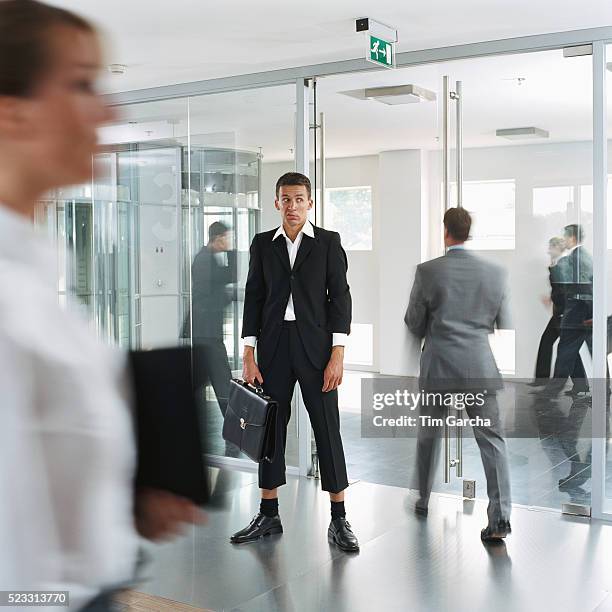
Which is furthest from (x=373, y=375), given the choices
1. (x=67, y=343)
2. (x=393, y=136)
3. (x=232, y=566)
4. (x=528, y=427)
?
(x=67, y=343)

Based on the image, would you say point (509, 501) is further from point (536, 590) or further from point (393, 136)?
point (393, 136)

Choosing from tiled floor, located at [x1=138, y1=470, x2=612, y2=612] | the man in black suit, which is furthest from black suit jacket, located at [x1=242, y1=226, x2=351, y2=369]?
tiled floor, located at [x1=138, y1=470, x2=612, y2=612]

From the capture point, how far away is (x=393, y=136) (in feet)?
16.7

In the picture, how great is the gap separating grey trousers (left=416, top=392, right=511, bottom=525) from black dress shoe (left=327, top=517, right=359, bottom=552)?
2.47ft

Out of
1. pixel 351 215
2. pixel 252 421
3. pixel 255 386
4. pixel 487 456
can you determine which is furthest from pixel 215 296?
pixel 487 456

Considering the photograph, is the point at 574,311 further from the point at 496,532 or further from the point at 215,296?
the point at 215,296

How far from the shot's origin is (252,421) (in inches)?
158

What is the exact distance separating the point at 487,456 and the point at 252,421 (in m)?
1.42

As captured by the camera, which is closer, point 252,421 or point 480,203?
point 252,421

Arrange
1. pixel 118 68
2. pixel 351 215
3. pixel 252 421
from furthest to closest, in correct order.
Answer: pixel 118 68 → pixel 351 215 → pixel 252 421

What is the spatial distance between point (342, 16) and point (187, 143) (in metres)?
1.91

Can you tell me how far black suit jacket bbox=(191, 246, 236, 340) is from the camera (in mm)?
5984

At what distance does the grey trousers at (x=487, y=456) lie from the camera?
457cm

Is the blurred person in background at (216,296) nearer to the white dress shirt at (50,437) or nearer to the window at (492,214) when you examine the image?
the window at (492,214)
